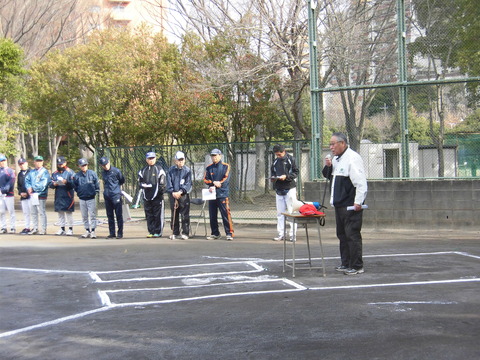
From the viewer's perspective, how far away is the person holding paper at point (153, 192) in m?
14.5

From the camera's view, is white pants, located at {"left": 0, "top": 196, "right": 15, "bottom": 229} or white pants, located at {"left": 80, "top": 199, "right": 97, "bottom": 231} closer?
white pants, located at {"left": 80, "top": 199, "right": 97, "bottom": 231}

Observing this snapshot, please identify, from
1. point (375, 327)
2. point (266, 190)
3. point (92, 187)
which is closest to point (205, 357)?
point (375, 327)

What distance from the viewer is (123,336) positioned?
5.96 meters

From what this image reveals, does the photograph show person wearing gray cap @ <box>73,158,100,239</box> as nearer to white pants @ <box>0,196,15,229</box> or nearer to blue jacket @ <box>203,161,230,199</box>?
white pants @ <box>0,196,15,229</box>

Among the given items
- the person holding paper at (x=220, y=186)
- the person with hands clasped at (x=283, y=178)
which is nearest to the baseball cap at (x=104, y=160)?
the person holding paper at (x=220, y=186)

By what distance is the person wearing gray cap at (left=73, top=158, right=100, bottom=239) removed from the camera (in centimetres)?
1488

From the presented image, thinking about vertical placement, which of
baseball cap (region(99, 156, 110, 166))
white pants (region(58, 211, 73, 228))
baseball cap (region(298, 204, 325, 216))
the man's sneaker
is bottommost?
the man's sneaker

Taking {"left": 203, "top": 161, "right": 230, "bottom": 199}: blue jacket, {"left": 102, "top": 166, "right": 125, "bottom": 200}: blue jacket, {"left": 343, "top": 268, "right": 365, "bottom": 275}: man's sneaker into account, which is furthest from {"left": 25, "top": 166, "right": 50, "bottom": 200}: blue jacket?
{"left": 343, "top": 268, "right": 365, "bottom": 275}: man's sneaker

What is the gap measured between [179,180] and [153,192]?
742 mm

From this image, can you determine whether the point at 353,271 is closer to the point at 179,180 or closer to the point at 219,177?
the point at 219,177

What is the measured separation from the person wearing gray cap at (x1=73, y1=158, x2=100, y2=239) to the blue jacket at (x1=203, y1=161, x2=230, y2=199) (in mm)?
2940

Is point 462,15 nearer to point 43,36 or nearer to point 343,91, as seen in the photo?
point 343,91

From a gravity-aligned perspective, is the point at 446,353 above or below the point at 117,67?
below

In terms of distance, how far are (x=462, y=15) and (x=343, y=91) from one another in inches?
124
